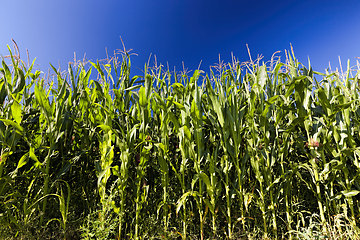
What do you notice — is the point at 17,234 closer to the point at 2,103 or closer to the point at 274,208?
the point at 2,103

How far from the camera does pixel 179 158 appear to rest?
1757mm

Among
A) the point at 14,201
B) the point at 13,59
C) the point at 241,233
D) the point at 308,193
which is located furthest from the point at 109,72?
the point at 308,193

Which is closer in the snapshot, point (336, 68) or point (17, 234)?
point (17, 234)

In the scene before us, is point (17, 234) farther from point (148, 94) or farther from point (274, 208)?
point (274, 208)

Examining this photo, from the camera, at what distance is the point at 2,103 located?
1533 millimetres

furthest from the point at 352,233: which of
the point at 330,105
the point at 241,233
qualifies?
the point at 330,105

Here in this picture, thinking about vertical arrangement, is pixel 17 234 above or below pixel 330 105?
below

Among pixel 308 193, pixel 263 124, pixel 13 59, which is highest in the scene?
pixel 13 59

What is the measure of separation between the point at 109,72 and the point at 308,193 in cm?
194

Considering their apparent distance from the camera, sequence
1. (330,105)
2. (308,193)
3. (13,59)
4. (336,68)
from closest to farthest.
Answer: (330,105) → (13,59) → (308,193) → (336,68)

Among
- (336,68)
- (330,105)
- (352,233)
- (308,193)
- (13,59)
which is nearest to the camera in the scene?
(352,233)

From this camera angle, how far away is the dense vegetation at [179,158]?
1421 millimetres

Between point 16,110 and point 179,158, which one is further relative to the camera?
point 179,158

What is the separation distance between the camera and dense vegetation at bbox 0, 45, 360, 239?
1.42 m
